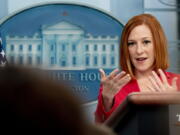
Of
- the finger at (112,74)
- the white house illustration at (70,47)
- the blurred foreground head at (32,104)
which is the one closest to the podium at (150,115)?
the finger at (112,74)

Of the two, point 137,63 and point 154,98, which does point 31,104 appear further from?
point 137,63

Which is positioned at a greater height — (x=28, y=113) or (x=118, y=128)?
(x=28, y=113)

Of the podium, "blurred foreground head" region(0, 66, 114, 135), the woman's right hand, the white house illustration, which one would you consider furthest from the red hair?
the white house illustration

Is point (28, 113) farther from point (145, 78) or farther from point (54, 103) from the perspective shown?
point (145, 78)

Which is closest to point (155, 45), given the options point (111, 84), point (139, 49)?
point (139, 49)

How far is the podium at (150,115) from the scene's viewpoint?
110 cm

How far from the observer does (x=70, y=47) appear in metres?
3.40

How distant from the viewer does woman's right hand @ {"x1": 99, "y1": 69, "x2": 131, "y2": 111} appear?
4.94ft

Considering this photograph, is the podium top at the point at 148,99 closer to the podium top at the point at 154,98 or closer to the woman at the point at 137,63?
the podium top at the point at 154,98

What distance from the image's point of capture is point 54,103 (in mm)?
403

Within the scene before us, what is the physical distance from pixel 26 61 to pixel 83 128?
81 mm

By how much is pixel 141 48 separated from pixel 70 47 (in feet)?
5.33

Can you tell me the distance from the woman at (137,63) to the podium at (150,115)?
0.38 m

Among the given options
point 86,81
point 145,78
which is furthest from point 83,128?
point 86,81
